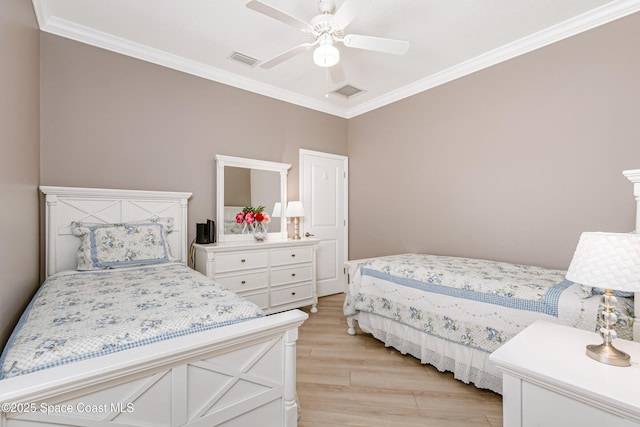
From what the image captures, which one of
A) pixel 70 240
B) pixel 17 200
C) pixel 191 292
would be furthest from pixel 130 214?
pixel 191 292

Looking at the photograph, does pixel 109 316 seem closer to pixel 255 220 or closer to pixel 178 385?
pixel 178 385

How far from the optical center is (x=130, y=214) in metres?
2.71

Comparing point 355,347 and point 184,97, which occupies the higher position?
point 184,97

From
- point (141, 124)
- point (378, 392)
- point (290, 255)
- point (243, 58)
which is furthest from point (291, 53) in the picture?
point (378, 392)

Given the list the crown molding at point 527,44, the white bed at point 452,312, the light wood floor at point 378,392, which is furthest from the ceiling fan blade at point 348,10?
the light wood floor at point 378,392

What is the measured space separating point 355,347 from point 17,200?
2.57 metres

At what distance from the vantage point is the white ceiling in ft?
7.30

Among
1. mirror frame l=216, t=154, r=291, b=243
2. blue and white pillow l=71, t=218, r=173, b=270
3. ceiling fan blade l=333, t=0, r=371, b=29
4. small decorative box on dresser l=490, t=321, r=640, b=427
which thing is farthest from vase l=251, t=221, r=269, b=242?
small decorative box on dresser l=490, t=321, r=640, b=427

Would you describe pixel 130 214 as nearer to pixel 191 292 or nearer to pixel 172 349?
pixel 191 292

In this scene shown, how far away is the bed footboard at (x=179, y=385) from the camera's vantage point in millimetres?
873

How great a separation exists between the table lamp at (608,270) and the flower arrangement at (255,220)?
278 centimetres

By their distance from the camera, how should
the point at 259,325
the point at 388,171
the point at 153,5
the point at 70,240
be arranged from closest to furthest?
the point at 259,325 < the point at 153,5 < the point at 70,240 < the point at 388,171

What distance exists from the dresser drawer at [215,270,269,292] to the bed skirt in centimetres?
108

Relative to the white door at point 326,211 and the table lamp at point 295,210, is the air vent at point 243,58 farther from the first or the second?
the table lamp at point 295,210
